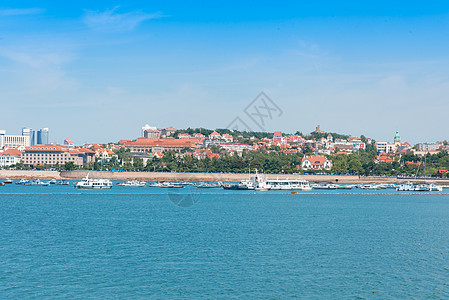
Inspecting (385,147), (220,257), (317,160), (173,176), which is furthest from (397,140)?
(220,257)

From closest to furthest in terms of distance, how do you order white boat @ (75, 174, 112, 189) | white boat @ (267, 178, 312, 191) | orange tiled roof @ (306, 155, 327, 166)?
white boat @ (75, 174, 112, 189)
white boat @ (267, 178, 312, 191)
orange tiled roof @ (306, 155, 327, 166)

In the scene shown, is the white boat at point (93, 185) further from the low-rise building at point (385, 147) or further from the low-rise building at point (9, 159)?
the low-rise building at point (385, 147)

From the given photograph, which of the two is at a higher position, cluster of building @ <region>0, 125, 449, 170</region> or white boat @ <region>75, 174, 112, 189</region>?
cluster of building @ <region>0, 125, 449, 170</region>

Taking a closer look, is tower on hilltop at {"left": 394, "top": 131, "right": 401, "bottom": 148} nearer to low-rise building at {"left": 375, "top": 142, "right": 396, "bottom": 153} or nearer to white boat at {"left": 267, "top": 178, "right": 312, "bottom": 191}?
low-rise building at {"left": 375, "top": 142, "right": 396, "bottom": 153}

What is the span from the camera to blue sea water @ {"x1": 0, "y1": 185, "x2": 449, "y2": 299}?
51.9ft

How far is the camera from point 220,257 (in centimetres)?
2017

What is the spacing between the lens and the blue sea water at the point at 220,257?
15805 millimetres

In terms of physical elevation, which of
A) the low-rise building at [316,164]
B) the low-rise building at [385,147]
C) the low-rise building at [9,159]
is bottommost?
the low-rise building at [316,164]

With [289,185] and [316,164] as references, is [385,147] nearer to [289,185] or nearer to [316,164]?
[316,164]

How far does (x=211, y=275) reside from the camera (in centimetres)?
1745

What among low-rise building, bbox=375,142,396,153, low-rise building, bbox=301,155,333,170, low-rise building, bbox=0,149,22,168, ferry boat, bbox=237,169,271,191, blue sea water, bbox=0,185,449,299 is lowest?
blue sea water, bbox=0,185,449,299

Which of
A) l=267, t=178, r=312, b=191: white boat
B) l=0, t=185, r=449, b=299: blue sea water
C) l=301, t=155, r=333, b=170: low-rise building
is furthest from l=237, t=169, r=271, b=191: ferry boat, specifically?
l=301, t=155, r=333, b=170: low-rise building

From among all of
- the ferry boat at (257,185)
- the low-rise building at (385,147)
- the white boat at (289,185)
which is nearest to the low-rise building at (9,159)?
the ferry boat at (257,185)

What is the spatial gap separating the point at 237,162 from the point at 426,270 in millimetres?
85303
